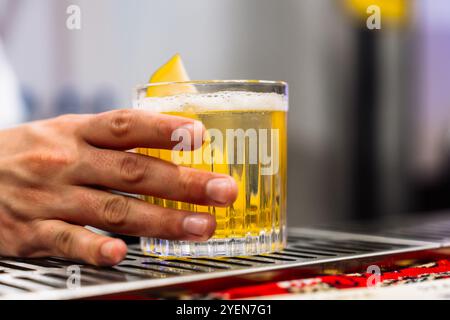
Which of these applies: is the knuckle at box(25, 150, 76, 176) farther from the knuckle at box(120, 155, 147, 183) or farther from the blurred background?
the blurred background

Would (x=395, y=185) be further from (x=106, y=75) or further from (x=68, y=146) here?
(x=68, y=146)

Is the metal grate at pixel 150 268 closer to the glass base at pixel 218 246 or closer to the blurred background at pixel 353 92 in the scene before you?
the glass base at pixel 218 246

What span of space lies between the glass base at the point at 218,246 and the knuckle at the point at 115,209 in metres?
0.07

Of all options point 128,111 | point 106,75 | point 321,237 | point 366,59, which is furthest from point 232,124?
point 366,59

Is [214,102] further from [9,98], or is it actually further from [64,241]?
[9,98]

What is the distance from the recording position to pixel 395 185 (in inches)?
152

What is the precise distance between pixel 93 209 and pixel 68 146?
9 cm

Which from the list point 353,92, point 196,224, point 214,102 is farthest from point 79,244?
point 353,92

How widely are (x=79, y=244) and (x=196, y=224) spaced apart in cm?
15

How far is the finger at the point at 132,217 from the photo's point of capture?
89 cm

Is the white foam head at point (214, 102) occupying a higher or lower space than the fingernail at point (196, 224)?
higher

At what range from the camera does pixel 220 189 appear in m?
0.85

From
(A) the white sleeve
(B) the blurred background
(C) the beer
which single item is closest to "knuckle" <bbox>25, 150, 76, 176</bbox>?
(C) the beer

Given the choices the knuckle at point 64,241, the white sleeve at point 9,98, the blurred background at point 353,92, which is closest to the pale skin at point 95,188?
the knuckle at point 64,241
